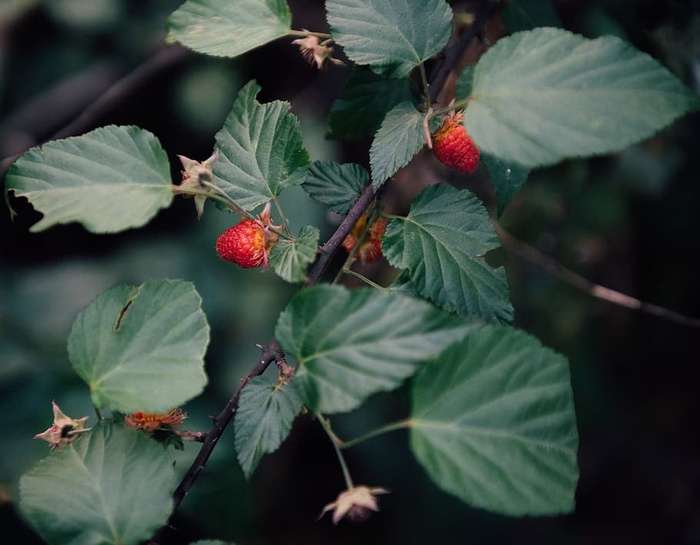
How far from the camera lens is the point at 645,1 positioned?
118 centimetres

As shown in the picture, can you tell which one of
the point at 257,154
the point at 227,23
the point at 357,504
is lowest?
the point at 357,504

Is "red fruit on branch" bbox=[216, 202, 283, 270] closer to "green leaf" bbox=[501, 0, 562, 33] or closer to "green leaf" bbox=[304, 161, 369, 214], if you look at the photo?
"green leaf" bbox=[304, 161, 369, 214]

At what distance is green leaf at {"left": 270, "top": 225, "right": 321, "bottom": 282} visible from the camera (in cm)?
64

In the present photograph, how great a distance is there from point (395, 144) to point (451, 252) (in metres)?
0.14

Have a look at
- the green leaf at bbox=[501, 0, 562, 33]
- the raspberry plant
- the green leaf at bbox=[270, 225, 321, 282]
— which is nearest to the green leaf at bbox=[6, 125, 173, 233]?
the raspberry plant

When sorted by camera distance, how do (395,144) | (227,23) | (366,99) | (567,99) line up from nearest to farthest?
(567,99) → (395,144) → (227,23) → (366,99)

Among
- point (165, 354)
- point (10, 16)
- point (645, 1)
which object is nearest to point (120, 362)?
point (165, 354)

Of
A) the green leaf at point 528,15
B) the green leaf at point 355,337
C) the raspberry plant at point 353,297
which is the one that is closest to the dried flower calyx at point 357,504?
the raspberry plant at point 353,297

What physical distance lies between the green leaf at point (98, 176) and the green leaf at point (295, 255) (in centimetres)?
13

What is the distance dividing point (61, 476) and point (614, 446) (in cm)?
216

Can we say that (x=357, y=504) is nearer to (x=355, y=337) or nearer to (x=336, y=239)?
(x=355, y=337)

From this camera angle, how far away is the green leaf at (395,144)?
0.69 m

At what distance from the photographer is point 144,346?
2.18ft

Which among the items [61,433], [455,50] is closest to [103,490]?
[61,433]
